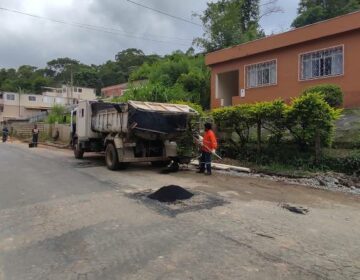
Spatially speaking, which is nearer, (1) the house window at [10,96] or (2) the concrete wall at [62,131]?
(2) the concrete wall at [62,131]

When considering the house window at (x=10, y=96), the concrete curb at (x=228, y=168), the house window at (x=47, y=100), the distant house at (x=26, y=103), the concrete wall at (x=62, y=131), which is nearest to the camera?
the concrete curb at (x=228, y=168)

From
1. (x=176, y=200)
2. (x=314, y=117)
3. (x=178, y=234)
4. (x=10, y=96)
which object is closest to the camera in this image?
(x=178, y=234)

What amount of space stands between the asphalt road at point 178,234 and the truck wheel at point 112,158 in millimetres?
3193

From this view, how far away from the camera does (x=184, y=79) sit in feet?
103

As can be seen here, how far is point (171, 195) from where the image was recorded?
29.1 feet

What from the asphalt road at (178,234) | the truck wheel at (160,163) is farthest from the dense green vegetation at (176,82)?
the asphalt road at (178,234)

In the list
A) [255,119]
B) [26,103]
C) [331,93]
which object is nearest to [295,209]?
[255,119]

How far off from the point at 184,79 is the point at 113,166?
18.3 meters

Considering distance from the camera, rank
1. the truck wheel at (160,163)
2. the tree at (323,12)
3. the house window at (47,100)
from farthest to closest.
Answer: the house window at (47,100)
the tree at (323,12)
the truck wheel at (160,163)

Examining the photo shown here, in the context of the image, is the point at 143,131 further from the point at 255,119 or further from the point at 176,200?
the point at 176,200

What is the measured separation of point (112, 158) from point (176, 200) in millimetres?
6010

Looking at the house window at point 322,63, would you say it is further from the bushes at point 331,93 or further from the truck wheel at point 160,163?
the truck wheel at point 160,163

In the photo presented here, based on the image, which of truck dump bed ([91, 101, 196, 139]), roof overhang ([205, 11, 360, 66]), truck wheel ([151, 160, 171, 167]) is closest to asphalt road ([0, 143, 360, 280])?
truck dump bed ([91, 101, 196, 139])

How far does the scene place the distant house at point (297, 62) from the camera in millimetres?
18828
